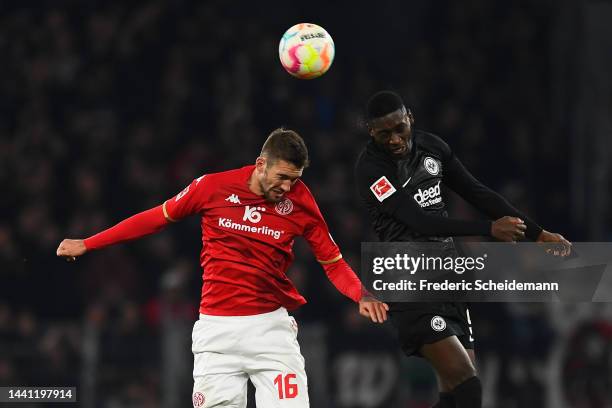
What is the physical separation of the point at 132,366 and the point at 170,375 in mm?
330

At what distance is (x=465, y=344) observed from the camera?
6.12m

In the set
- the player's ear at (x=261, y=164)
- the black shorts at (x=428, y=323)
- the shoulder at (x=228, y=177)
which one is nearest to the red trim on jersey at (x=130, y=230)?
the shoulder at (x=228, y=177)

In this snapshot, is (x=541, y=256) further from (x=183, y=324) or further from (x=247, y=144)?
(x=247, y=144)

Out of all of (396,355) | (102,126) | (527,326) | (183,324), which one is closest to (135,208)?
(102,126)

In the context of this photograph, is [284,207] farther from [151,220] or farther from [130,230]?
[130,230]

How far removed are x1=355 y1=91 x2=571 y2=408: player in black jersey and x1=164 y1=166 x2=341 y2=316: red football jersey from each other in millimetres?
369

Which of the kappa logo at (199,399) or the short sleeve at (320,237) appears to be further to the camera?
the short sleeve at (320,237)

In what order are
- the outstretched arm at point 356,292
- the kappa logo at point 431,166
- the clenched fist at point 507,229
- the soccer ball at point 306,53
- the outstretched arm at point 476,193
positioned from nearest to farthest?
the outstretched arm at point 356,292 < the clenched fist at point 507,229 < the kappa logo at point 431,166 < the outstretched arm at point 476,193 < the soccer ball at point 306,53

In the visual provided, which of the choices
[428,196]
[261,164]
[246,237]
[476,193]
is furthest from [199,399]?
[476,193]

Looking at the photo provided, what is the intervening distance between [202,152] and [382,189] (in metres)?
6.06

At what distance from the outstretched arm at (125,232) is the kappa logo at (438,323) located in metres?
1.43

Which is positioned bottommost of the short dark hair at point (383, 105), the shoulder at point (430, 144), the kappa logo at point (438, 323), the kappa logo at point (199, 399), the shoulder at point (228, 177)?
the kappa logo at point (199, 399)

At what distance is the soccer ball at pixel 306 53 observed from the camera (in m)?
6.81

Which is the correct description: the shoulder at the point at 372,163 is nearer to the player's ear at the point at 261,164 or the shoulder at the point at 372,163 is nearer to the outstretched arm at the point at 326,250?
the outstretched arm at the point at 326,250
